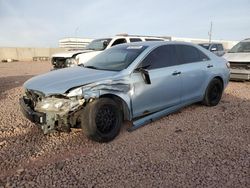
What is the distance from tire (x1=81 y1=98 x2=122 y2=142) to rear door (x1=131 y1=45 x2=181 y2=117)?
43cm

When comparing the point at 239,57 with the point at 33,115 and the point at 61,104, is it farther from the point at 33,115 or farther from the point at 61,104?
the point at 33,115

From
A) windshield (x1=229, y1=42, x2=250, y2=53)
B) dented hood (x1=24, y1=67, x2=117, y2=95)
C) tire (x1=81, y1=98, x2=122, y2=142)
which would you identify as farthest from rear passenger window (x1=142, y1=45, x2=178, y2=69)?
windshield (x1=229, y1=42, x2=250, y2=53)

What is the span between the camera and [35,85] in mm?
4125

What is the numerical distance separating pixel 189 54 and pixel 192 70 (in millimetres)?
391

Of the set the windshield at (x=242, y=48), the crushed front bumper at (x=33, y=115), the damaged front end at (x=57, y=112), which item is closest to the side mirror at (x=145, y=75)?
the damaged front end at (x=57, y=112)

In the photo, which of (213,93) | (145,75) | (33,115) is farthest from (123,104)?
(213,93)

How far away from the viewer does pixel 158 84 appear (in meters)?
4.68

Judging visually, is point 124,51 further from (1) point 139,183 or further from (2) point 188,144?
(1) point 139,183

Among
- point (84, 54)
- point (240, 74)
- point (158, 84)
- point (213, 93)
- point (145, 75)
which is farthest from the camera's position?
point (240, 74)

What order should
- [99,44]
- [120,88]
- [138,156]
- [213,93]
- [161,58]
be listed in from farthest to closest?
[99,44] < [213,93] < [161,58] < [120,88] < [138,156]

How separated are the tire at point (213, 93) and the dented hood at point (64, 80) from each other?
2666mm

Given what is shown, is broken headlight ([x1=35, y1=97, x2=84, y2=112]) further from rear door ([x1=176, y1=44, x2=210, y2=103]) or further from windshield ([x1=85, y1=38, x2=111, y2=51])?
windshield ([x1=85, y1=38, x2=111, y2=51])

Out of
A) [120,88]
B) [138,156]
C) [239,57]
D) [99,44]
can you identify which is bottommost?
[138,156]

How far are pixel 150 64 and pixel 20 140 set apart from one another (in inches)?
98.6
